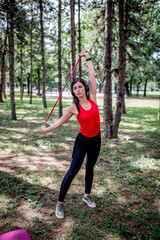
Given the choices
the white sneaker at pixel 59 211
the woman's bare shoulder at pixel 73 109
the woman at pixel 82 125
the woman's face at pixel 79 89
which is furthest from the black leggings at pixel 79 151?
the woman's face at pixel 79 89

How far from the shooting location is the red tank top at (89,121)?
272 centimetres

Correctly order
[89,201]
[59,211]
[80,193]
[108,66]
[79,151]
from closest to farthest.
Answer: [79,151] < [59,211] < [89,201] < [80,193] < [108,66]

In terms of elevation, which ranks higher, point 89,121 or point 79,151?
point 89,121

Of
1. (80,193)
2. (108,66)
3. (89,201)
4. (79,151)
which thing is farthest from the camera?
(108,66)

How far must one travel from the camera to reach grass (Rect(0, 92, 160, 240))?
8.80 feet

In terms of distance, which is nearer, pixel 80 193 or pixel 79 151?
pixel 79 151

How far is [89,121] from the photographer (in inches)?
107

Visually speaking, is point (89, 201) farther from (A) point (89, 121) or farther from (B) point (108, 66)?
(B) point (108, 66)

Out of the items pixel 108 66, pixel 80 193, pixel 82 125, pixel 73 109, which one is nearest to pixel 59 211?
pixel 80 193

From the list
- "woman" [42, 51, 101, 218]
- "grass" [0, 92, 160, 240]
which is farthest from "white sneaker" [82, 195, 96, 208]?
"woman" [42, 51, 101, 218]

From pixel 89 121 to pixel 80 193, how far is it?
1.74 metres

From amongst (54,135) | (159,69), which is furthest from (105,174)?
(159,69)

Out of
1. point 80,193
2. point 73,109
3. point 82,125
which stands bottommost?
point 80,193

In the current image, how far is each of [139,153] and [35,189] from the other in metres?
3.62
